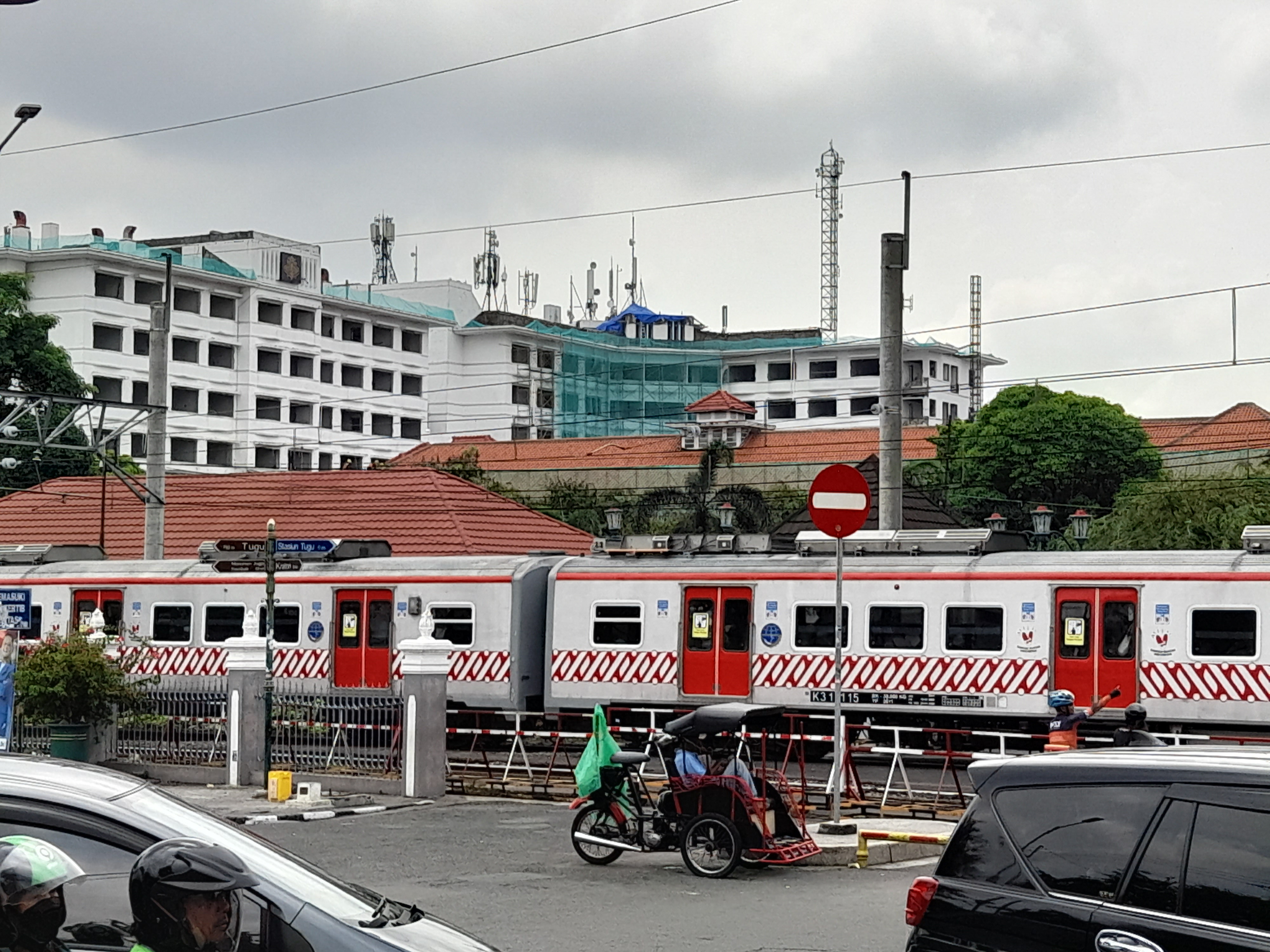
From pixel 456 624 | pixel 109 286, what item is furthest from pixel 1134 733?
pixel 109 286

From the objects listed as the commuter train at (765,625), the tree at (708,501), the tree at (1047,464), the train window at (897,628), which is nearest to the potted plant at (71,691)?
the commuter train at (765,625)

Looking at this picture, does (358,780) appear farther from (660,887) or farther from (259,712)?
(660,887)

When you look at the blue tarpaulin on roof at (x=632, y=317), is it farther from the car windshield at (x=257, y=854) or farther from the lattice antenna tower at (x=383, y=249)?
the car windshield at (x=257, y=854)

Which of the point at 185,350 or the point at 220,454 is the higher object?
the point at 185,350

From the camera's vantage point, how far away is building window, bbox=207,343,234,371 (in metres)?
92.9

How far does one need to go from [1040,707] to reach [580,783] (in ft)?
37.4

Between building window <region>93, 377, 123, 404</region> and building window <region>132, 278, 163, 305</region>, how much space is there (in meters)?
4.09

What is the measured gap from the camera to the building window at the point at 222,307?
92.1 m

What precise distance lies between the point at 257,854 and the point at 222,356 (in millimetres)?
90830

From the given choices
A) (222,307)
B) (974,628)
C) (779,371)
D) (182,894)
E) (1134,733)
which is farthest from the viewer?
(779,371)

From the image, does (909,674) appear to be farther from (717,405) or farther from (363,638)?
(717,405)

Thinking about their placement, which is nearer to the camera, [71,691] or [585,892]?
[585,892]

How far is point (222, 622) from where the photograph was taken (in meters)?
32.3

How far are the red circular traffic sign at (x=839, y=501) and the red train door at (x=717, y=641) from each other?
34.1 ft
